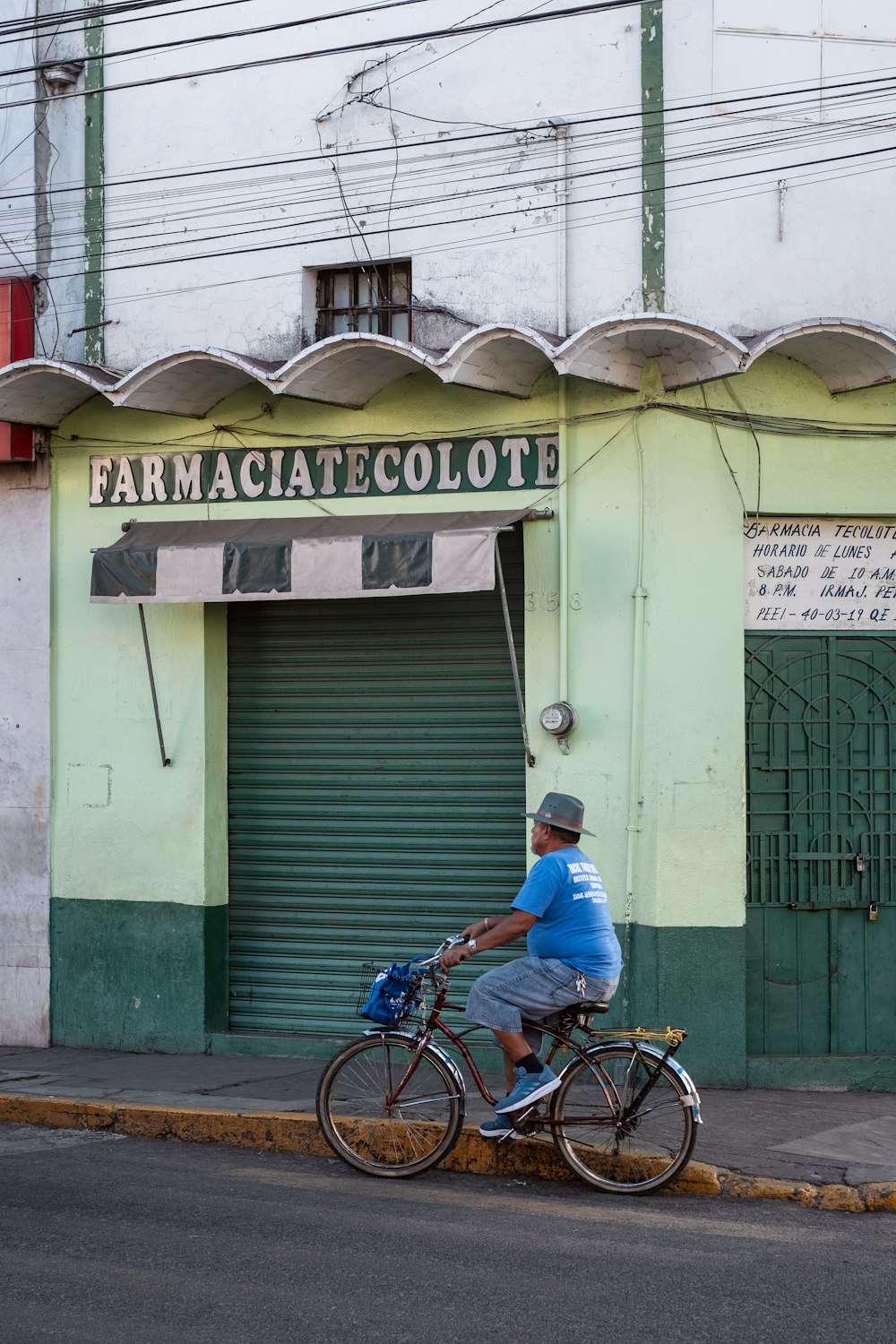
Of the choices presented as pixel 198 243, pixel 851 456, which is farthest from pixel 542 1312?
pixel 198 243

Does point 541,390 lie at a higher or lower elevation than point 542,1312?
higher

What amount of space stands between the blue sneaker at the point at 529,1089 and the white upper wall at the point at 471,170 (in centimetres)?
457

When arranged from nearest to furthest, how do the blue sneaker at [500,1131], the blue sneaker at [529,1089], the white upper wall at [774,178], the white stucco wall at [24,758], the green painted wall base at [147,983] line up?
1. the blue sneaker at [529,1089]
2. the blue sneaker at [500,1131]
3. the white upper wall at [774,178]
4. the green painted wall base at [147,983]
5. the white stucco wall at [24,758]

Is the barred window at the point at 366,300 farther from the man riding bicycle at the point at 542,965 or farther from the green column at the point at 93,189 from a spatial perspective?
the man riding bicycle at the point at 542,965

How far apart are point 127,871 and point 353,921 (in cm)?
165

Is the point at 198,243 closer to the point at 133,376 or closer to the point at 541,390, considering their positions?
the point at 133,376

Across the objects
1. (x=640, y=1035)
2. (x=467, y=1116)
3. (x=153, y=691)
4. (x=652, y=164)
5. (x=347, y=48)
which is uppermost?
(x=347, y=48)

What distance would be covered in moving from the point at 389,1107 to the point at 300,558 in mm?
3766

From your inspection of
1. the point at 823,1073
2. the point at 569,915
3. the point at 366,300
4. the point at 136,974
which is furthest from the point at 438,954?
the point at 366,300

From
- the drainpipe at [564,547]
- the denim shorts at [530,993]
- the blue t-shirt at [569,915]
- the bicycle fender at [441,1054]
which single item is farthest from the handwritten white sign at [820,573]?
the bicycle fender at [441,1054]

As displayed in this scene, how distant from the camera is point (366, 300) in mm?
10328

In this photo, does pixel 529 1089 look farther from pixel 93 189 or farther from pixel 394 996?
pixel 93 189

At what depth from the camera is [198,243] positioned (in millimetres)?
10570

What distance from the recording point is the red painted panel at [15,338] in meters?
10.9
